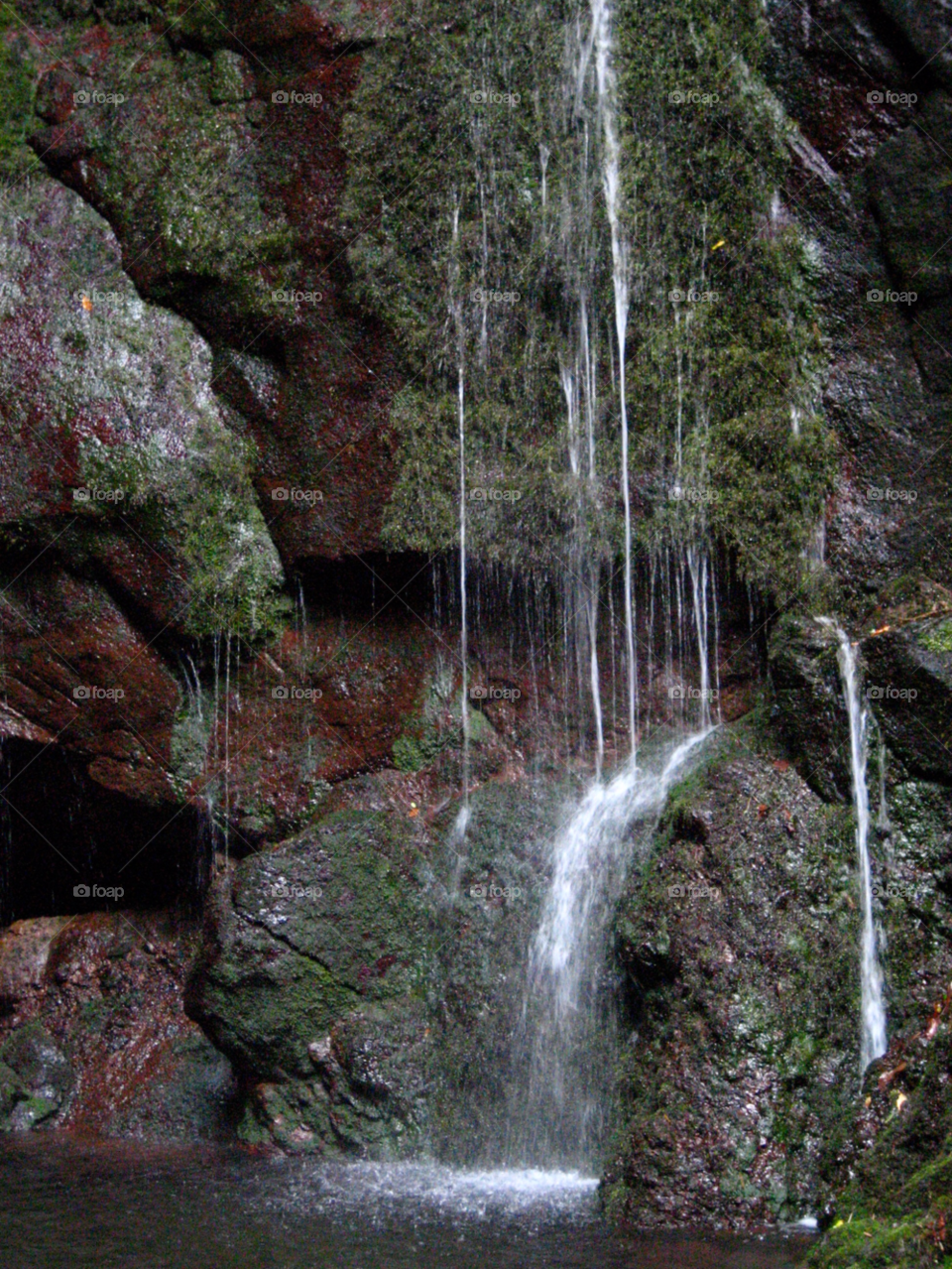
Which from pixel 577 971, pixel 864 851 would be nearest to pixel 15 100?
pixel 577 971

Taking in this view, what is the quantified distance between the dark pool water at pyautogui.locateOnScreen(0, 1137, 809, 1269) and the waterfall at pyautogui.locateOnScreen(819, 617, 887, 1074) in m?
1.15

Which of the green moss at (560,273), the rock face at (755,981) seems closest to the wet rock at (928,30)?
the green moss at (560,273)

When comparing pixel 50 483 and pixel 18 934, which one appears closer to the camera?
pixel 50 483

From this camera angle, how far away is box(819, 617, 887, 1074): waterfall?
5707 millimetres

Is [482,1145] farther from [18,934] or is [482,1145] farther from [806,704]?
[18,934]

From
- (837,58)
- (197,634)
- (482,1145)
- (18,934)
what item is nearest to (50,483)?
(197,634)

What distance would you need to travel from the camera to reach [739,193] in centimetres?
820

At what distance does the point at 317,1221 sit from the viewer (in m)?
5.17

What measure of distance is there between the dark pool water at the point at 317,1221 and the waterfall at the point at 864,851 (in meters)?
1.15

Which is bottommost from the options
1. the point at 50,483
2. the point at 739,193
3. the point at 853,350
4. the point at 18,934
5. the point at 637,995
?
the point at 18,934

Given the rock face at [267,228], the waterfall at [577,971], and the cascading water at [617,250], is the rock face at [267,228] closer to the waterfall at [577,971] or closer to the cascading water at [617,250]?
the cascading water at [617,250]

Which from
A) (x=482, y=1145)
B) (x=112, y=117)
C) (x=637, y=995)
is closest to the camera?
(x=637, y=995)

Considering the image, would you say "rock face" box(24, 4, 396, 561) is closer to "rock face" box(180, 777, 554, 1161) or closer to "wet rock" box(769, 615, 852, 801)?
"rock face" box(180, 777, 554, 1161)

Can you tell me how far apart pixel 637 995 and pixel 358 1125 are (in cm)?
191
